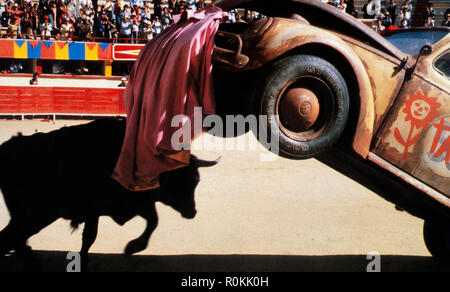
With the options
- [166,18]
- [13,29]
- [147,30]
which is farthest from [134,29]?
[13,29]

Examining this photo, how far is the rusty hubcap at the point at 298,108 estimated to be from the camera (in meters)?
2.99

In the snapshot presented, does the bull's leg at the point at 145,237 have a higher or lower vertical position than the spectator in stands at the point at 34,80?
lower

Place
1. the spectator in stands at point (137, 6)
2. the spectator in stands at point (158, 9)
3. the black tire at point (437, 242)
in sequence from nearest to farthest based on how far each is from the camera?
1. the black tire at point (437, 242)
2. the spectator in stands at point (137, 6)
3. the spectator in stands at point (158, 9)

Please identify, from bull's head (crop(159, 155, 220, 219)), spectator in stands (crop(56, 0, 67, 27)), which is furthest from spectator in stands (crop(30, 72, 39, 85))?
bull's head (crop(159, 155, 220, 219))

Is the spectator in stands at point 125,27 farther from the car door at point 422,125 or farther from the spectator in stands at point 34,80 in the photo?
the car door at point 422,125

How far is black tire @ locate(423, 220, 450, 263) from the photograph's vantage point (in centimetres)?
465

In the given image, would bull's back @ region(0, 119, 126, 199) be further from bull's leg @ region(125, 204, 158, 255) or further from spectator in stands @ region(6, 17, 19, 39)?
spectator in stands @ region(6, 17, 19, 39)

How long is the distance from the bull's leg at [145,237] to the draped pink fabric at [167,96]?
1.82 metres

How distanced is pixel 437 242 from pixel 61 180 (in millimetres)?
4155

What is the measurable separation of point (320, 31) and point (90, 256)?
11.6 ft

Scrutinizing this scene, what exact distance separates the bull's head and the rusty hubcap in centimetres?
209

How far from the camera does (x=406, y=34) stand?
161 inches

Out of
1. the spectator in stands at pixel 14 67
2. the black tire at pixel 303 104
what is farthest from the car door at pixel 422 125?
the spectator in stands at pixel 14 67
